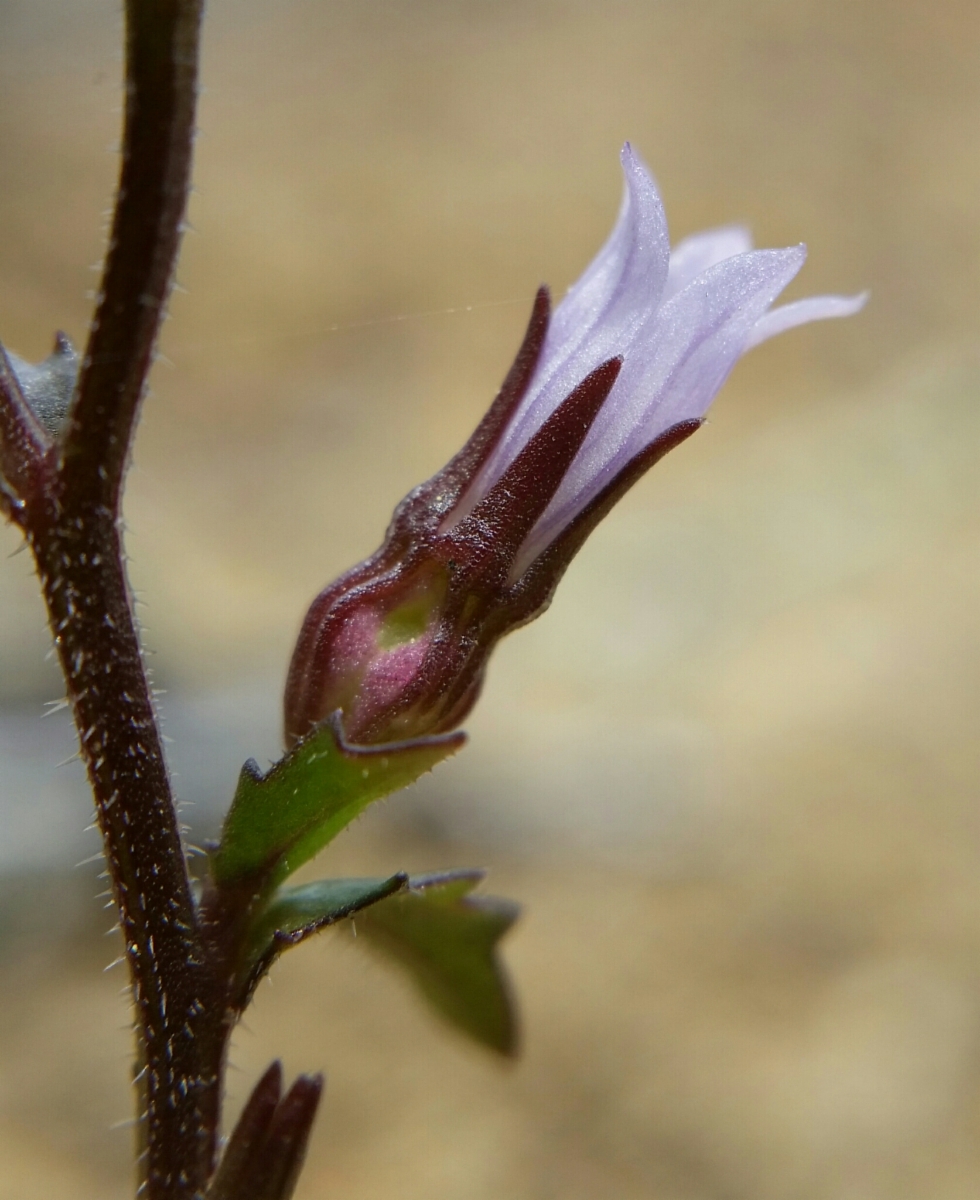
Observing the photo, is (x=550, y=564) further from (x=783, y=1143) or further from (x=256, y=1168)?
(x=783, y=1143)

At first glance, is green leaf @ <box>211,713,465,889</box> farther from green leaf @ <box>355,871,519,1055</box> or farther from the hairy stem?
green leaf @ <box>355,871,519,1055</box>

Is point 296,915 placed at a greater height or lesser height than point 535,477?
lesser

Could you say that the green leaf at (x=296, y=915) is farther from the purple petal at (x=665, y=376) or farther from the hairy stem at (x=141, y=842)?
the purple petal at (x=665, y=376)

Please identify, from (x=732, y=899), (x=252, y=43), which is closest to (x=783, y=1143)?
(x=732, y=899)

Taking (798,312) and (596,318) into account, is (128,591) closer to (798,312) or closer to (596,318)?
(596,318)

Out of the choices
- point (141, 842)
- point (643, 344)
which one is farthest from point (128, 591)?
point (643, 344)
